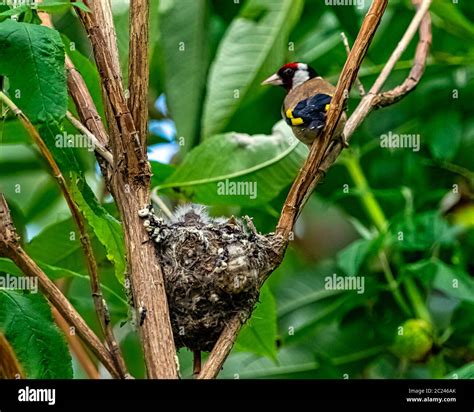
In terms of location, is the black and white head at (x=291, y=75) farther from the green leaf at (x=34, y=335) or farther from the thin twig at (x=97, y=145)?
the green leaf at (x=34, y=335)

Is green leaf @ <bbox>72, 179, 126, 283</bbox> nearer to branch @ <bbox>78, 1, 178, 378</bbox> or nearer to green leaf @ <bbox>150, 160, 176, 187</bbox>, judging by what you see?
branch @ <bbox>78, 1, 178, 378</bbox>

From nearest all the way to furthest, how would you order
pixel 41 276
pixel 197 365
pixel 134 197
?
pixel 41 276
pixel 134 197
pixel 197 365

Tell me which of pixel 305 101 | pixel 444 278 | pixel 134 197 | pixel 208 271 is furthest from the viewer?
pixel 444 278

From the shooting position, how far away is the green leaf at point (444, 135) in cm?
352

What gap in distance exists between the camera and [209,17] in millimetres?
3709

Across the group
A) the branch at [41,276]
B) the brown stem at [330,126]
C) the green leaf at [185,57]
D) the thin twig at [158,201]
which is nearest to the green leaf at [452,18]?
the green leaf at [185,57]

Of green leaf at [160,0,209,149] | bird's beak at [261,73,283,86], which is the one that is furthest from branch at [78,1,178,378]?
bird's beak at [261,73,283,86]

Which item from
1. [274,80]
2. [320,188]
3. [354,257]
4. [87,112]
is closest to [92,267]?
[87,112]

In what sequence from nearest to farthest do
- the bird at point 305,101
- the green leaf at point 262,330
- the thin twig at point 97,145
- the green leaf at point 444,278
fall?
the thin twig at point 97,145 < the green leaf at point 262,330 < the bird at point 305,101 < the green leaf at point 444,278

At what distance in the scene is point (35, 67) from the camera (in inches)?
66.3

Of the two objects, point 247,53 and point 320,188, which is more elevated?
point 247,53

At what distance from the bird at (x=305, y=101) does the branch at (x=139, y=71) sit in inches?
24.1

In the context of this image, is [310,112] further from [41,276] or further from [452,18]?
[41,276]

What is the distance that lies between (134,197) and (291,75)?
193 centimetres
